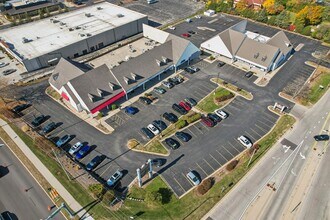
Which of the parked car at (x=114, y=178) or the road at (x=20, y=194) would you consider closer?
the road at (x=20, y=194)

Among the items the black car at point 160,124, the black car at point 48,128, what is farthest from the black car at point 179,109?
the black car at point 48,128

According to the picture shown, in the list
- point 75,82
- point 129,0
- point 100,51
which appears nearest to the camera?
point 75,82

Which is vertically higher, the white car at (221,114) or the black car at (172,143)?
the white car at (221,114)

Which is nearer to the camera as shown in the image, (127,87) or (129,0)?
(127,87)

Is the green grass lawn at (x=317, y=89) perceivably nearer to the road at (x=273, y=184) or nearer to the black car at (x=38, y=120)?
the road at (x=273, y=184)

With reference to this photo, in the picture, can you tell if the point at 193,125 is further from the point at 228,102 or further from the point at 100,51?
the point at 100,51

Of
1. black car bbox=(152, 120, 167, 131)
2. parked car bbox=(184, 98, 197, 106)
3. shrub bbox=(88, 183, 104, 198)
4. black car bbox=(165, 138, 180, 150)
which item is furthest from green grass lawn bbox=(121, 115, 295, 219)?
parked car bbox=(184, 98, 197, 106)

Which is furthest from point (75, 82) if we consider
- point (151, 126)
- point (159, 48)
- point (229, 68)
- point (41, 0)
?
point (41, 0)

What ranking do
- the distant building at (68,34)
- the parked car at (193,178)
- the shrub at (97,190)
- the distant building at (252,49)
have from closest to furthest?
the shrub at (97,190) → the parked car at (193,178) → the distant building at (252,49) → the distant building at (68,34)

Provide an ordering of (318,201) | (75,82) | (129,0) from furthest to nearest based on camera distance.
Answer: (129,0) → (75,82) → (318,201)
